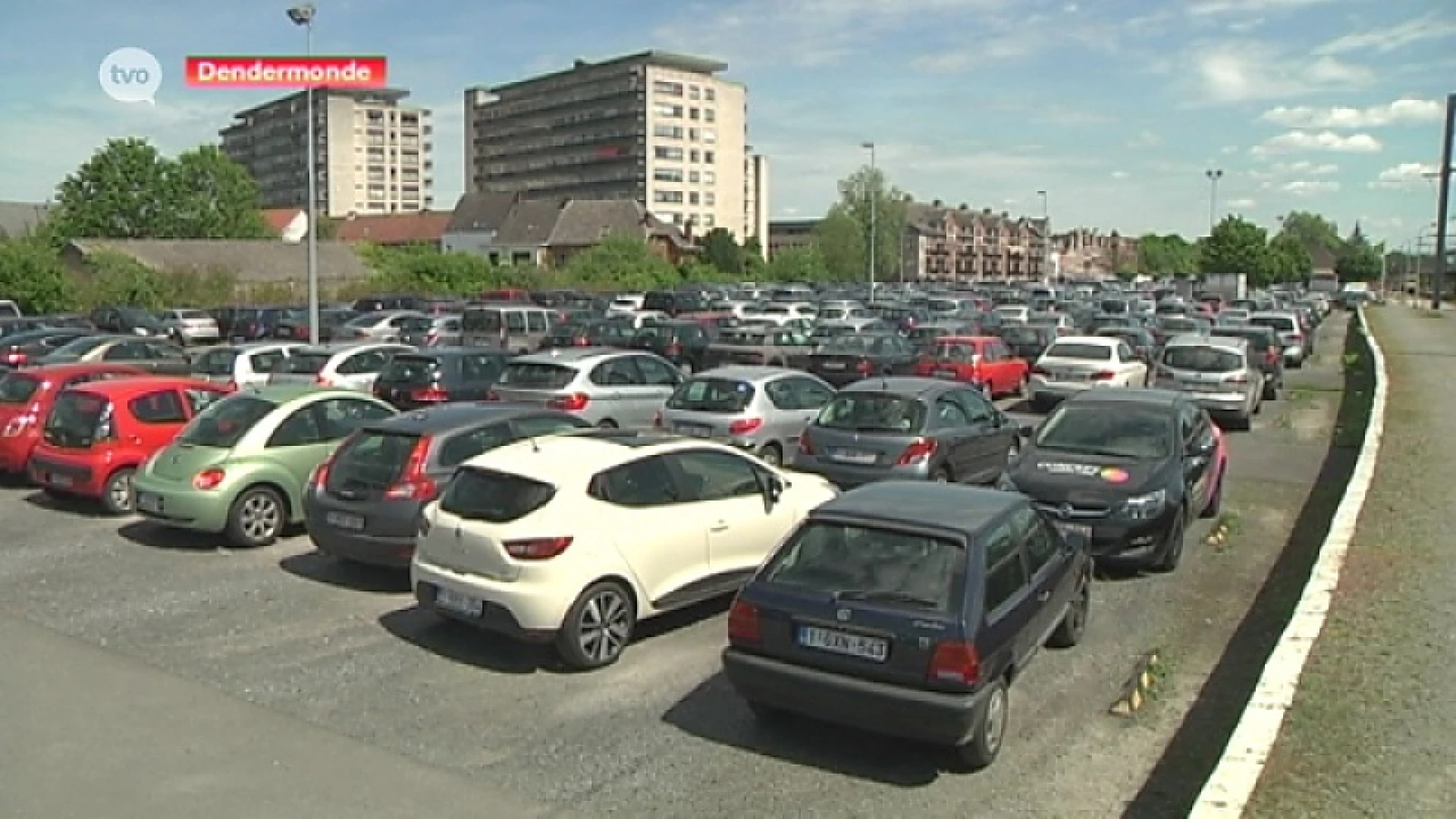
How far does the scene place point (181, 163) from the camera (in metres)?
103

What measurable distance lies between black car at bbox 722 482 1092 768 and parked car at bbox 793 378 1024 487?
17.7 ft

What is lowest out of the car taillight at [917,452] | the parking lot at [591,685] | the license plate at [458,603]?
the parking lot at [591,685]

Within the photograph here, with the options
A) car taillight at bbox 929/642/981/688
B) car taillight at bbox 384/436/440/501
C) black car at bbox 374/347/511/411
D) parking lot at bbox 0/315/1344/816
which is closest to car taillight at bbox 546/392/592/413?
black car at bbox 374/347/511/411

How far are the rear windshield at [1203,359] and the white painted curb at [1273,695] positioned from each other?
942cm

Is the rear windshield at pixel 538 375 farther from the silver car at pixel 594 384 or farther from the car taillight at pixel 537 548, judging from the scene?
the car taillight at pixel 537 548

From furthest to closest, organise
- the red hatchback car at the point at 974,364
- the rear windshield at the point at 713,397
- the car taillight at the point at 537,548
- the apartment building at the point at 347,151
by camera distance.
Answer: the apartment building at the point at 347,151 < the red hatchback car at the point at 974,364 < the rear windshield at the point at 713,397 < the car taillight at the point at 537,548

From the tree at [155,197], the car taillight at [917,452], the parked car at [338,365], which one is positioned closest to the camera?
the car taillight at [917,452]

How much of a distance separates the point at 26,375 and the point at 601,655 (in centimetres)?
1064

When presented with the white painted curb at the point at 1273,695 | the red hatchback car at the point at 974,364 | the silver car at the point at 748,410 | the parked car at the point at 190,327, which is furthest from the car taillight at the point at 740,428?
the parked car at the point at 190,327

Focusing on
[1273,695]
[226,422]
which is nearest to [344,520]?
[226,422]

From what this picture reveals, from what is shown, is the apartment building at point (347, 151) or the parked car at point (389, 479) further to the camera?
the apartment building at point (347, 151)

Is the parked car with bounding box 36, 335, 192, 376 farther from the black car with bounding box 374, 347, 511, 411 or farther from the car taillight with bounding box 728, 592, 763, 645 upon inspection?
the car taillight with bounding box 728, 592, 763, 645

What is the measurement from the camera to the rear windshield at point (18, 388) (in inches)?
572

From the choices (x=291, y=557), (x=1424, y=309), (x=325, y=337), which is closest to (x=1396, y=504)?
(x=291, y=557)
